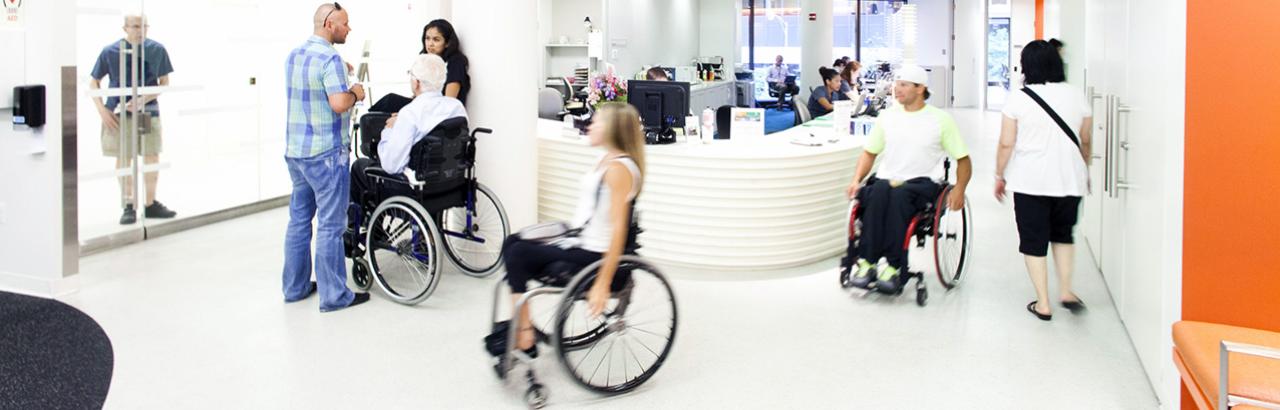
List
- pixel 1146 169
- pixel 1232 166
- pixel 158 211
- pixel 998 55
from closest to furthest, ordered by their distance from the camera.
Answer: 1. pixel 1232 166
2. pixel 1146 169
3. pixel 158 211
4. pixel 998 55

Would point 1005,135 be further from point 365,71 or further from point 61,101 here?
point 365,71

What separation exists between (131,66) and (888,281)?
5054 millimetres

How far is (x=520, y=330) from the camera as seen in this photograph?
3.85 m

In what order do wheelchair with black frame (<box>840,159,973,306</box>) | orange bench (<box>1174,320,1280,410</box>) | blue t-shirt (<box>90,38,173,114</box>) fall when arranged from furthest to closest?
1. blue t-shirt (<box>90,38,173,114</box>)
2. wheelchair with black frame (<box>840,159,973,306</box>)
3. orange bench (<box>1174,320,1280,410</box>)

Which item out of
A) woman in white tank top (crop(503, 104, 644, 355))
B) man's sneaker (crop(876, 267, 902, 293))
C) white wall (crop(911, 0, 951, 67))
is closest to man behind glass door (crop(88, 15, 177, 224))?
woman in white tank top (crop(503, 104, 644, 355))

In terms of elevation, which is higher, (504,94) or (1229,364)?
A: (504,94)

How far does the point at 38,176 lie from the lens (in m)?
5.59

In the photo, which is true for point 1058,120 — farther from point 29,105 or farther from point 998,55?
point 998,55

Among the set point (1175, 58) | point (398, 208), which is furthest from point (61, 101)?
point (1175, 58)

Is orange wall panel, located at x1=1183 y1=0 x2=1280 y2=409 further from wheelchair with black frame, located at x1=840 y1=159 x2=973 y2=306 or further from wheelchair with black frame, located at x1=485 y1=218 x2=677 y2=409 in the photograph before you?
wheelchair with black frame, located at x1=840 y1=159 x2=973 y2=306

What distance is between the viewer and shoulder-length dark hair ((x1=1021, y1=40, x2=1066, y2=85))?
4.89 metres

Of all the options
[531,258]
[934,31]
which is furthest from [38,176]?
[934,31]

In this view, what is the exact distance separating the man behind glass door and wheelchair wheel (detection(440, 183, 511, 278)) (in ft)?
8.03

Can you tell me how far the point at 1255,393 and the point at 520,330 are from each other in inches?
91.3
